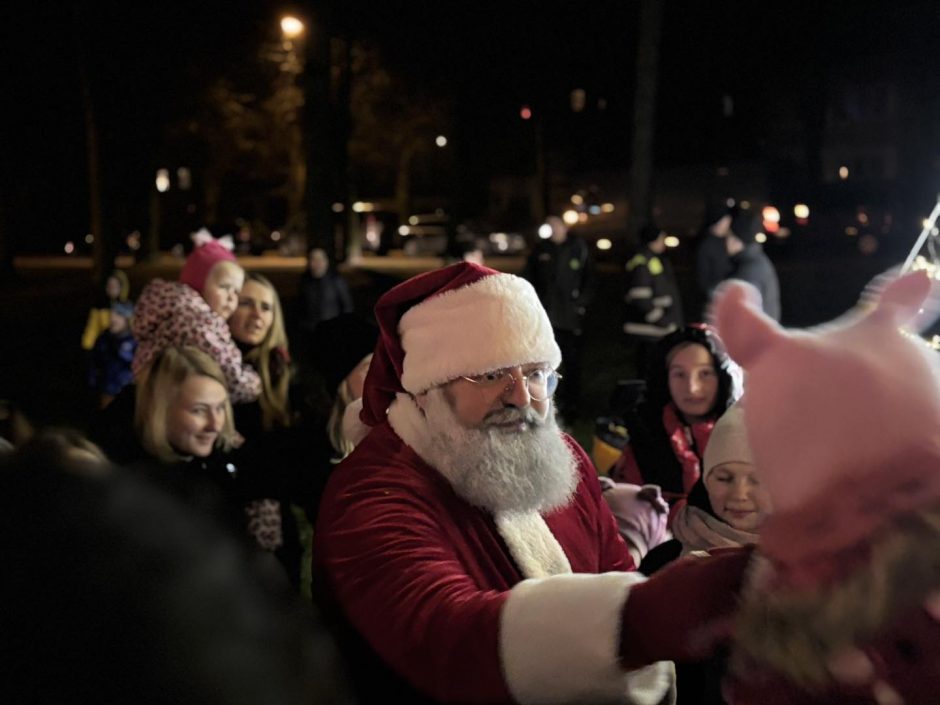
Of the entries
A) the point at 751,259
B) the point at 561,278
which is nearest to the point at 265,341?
the point at 751,259

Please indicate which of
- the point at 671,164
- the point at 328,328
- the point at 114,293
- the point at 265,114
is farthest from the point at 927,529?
the point at 671,164

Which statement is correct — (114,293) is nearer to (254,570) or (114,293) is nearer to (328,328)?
(328,328)

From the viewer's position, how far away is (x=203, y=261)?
694 centimetres

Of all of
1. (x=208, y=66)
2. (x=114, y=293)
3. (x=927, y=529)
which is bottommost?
(x=114, y=293)

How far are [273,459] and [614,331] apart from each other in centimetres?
1475

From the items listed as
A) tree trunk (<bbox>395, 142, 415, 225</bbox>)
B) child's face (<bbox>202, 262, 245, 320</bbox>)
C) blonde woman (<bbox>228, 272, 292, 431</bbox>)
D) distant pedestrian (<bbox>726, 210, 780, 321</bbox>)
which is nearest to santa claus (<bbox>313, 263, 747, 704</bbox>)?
blonde woman (<bbox>228, 272, 292, 431</bbox>)

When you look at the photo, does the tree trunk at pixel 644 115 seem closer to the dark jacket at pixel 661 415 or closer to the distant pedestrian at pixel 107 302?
the distant pedestrian at pixel 107 302

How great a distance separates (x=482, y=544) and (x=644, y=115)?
15.4 m

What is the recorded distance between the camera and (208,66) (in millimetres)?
36250

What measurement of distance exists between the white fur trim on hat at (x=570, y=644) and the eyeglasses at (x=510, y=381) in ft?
3.18

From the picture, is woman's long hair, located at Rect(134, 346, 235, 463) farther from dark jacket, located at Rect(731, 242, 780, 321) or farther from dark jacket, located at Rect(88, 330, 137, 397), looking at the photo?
dark jacket, located at Rect(731, 242, 780, 321)

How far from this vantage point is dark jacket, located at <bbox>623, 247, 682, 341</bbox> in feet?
36.3

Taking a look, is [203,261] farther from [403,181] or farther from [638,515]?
[403,181]

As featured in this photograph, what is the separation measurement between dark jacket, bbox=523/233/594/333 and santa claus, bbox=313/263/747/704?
896 cm
